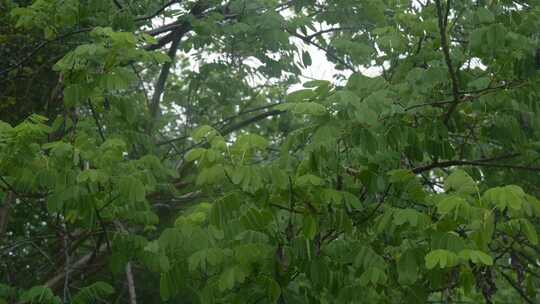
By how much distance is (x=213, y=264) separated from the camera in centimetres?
392

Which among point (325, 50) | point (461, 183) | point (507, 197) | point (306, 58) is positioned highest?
point (325, 50)

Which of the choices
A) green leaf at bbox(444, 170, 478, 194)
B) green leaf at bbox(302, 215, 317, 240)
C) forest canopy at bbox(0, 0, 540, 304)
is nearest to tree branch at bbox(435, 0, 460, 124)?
forest canopy at bbox(0, 0, 540, 304)

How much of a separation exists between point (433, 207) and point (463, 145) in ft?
4.74

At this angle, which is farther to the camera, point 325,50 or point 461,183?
point 325,50

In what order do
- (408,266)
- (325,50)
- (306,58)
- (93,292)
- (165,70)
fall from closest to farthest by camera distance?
1. (408,266)
2. (93,292)
3. (306,58)
4. (325,50)
5. (165,70)

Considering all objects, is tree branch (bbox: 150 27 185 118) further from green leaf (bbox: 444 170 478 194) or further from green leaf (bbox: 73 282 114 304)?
green leaf (bbox: 444 170 478 194)

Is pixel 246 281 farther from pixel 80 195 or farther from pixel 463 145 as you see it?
pixel 463 145

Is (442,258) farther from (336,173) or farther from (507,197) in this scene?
(336,173)

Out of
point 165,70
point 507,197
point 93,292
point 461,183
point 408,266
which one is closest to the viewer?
point 507,197

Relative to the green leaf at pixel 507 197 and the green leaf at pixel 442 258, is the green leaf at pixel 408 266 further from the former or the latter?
the green leaf at pixel 507 197

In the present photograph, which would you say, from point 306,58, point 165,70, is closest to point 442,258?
point 306,58

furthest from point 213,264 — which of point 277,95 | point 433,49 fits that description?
point 277,95

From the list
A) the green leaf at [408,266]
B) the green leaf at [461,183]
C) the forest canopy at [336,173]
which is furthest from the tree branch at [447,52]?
the green leaf at [408,266]

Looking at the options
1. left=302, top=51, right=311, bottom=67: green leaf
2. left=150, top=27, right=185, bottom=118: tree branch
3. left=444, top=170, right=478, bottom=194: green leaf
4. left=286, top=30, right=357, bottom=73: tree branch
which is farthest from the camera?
left=150, top=27, right=185, bottom=118: tree branch
